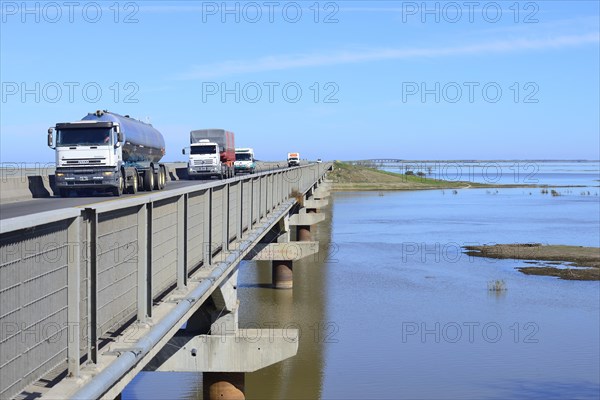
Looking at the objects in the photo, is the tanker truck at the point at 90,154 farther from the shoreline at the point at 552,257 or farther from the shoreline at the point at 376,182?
the shoreline at the point at 376,182

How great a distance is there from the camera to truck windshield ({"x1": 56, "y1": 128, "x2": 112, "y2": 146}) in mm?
26675

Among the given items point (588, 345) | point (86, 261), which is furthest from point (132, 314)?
point (588, 345)

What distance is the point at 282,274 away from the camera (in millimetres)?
37719

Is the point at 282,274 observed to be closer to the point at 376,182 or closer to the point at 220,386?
the point at 220,386

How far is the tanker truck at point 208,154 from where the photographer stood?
47812 mm

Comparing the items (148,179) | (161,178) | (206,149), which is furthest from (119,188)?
(206,149)

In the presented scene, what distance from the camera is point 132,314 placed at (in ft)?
28.2

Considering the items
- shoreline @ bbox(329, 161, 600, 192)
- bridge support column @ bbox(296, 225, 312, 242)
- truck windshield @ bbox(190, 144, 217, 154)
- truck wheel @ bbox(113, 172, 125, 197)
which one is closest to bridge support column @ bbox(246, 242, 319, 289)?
truck wheel @ bbox(113, 172, 125, 197)

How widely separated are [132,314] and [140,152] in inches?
929

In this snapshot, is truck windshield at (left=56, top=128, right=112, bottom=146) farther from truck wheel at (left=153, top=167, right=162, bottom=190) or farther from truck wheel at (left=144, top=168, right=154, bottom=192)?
truck wheel at (left=153, top=167, right=162, bottom=190)

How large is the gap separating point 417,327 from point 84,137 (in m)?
12.4

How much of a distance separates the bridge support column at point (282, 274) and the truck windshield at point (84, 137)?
12.5 meters

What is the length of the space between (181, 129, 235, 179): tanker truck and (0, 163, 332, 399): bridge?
1262 inches

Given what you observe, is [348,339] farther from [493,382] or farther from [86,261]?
[86,261]
